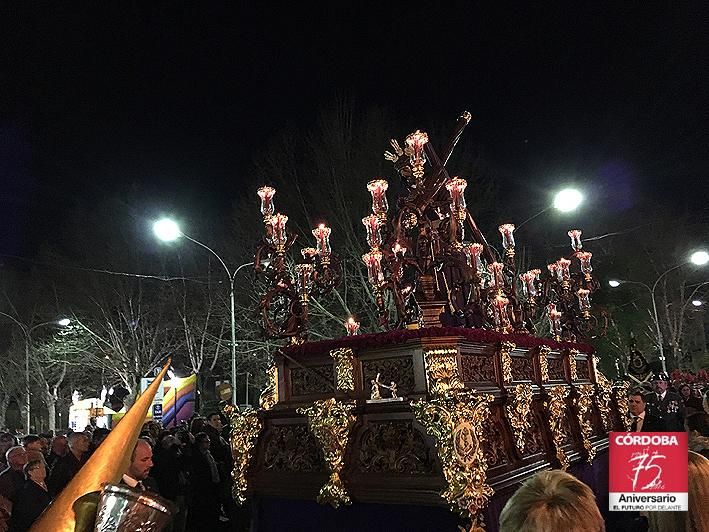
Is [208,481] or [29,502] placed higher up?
[29,502]

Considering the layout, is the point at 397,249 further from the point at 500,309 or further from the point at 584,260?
the point at 584,260

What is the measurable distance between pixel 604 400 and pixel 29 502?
8.81 m

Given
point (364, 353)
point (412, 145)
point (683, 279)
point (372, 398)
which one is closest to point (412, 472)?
point (372, 398)

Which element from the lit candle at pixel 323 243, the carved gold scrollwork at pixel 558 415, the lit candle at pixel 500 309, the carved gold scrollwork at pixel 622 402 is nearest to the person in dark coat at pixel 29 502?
the lit candle at pixel 323 243

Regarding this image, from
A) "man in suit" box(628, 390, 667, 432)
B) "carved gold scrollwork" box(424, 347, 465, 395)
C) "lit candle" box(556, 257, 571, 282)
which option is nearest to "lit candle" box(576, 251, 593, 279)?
"lit candle" box(556, 257, 571, 282)

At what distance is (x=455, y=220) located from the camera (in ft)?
25.2

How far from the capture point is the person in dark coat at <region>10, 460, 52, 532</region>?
18.5ft

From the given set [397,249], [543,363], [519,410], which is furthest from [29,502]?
[543,363]

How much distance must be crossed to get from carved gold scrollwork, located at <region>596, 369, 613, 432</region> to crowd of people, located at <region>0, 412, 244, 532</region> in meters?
6.15

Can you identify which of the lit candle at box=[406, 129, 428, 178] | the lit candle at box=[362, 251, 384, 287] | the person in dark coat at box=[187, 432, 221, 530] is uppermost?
the lit candle at box=[406, 129, 428, 178]

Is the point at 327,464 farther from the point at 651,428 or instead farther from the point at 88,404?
the point at 88,404

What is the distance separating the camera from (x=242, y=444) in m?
6.83

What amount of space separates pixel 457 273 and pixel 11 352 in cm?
3274

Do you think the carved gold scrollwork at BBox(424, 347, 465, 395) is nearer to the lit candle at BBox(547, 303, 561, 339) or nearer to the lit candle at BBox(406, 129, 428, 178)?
the lit candle at BBox(406, 129, 428, 178)
